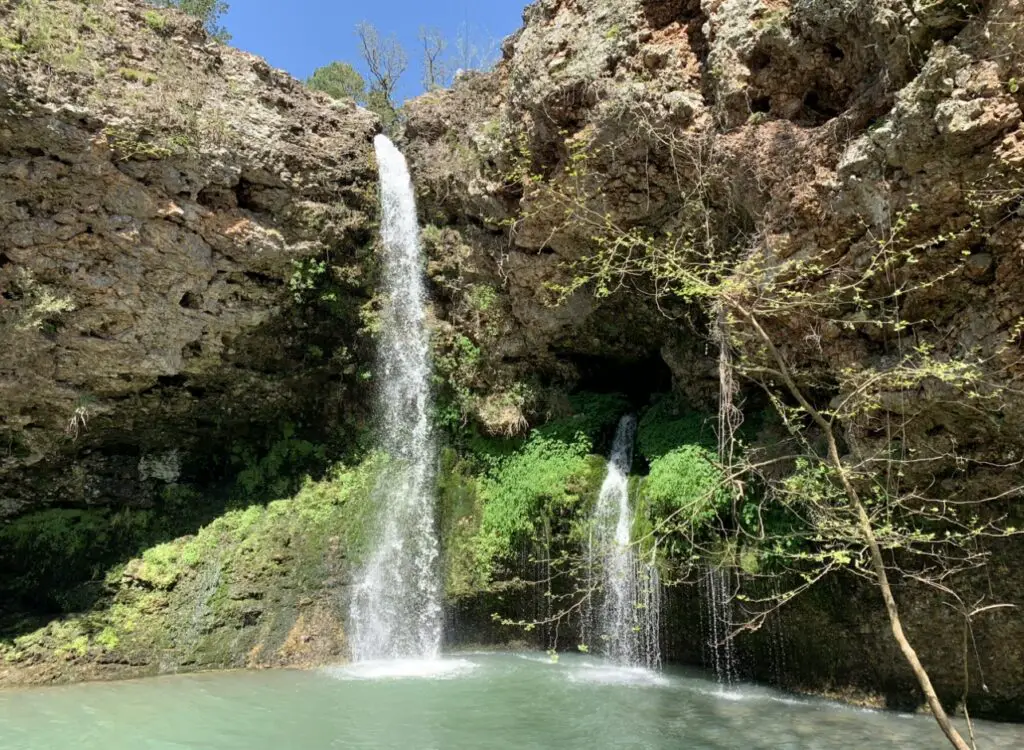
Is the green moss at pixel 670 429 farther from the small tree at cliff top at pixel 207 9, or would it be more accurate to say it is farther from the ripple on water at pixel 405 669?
the small tree at cliff top at pixel 207 9

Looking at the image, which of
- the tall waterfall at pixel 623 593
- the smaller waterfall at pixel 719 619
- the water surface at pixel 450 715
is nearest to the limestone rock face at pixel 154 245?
the water surface at pixel 450 715

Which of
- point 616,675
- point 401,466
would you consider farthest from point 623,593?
point 401,466

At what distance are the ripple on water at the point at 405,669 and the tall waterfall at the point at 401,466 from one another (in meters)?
0.31

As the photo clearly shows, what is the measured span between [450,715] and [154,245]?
25.6ft

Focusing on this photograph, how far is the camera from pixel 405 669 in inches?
356

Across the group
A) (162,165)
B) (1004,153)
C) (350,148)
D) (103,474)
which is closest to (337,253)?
(350,148)

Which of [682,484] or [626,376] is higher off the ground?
[626,376]

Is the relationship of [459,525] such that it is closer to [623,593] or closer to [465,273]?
[623,593]

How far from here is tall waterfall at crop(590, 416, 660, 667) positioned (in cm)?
872

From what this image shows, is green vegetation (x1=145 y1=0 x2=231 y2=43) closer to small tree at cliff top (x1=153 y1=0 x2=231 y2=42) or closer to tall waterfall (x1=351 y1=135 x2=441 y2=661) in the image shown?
small tree at cliff top (x1=153 y1=0 x2=231 y2=42)

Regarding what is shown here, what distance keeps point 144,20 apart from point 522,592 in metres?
10.7

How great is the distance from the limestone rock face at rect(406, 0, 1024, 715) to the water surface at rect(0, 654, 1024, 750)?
144 centimetres

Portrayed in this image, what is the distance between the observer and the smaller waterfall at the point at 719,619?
26.8 feet

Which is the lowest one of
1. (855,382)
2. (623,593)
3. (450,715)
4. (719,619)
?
(450,715)
